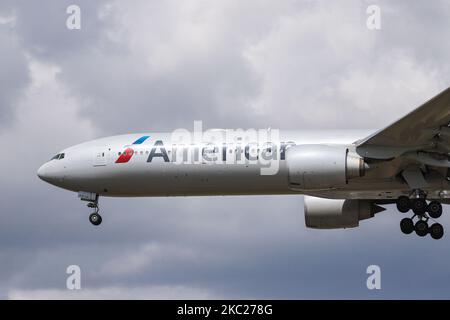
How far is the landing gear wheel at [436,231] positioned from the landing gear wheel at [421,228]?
0.73 feet

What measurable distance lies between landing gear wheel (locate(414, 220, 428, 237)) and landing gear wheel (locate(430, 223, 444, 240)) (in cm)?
22

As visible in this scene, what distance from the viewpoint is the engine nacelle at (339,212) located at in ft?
129

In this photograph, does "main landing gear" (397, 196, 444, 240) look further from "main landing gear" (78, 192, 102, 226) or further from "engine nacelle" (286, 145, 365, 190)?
"main landing gear" (78, 192, 102, 226)

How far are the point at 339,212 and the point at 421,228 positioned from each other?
4.31m

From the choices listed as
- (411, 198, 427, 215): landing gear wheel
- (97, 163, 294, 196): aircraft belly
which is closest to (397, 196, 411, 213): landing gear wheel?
(411, 198, 427, 215): landing gear wheel

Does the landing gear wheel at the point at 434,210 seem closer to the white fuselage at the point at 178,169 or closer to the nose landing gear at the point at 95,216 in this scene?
the white fuselage at the point at 178,169

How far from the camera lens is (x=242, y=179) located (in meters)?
36.2

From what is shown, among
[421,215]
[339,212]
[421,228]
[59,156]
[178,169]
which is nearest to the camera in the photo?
[421,215]

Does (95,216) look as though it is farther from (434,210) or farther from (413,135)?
(434,210)

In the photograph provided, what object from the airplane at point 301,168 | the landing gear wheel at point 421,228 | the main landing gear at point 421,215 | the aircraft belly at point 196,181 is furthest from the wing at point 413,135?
the aircraft belly at point 196,181

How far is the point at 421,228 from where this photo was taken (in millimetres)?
35875

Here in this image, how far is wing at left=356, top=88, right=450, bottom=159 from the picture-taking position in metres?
33.4

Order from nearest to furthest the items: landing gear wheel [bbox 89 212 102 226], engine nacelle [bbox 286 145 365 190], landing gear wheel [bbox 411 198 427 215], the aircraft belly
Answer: engine nacelle [bbox 286 145 365 190] < landing gear wheel [bbox 411 198 427 215] < the aircraft belly < landing gear wheel [bbox 89 212 102 226]

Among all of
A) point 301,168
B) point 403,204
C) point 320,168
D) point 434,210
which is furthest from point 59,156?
point 434,210
